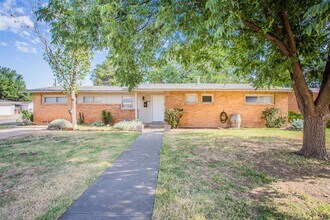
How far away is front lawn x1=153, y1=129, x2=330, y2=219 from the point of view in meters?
2.96

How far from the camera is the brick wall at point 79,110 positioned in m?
15.8

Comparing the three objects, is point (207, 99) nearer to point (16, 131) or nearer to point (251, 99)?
point (251, 99)

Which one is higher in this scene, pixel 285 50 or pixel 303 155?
pixel 285 50

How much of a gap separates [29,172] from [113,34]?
3.86 meters

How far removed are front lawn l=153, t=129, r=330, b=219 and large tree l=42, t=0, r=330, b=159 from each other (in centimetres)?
182

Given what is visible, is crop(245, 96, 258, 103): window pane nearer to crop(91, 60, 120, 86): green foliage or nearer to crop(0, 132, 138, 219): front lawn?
crop(0, 132, 138, 219): front lawn

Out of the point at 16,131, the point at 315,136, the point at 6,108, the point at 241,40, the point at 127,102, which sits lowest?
the point at 16,131

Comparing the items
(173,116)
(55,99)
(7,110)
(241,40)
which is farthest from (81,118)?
(7,110)

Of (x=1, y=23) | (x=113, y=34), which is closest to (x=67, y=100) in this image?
(x=1, y=23)

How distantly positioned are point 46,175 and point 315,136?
24.8 feet

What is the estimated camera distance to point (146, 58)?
20.6 feet

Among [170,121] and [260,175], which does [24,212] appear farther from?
[170,121]

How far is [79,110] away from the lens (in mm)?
15859

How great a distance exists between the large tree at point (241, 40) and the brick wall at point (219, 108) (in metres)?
6.68
